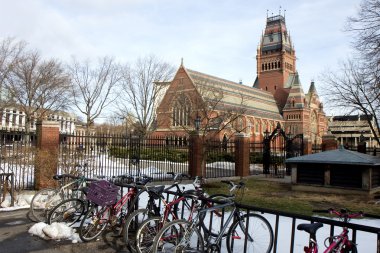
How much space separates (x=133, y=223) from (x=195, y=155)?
10.7 metres

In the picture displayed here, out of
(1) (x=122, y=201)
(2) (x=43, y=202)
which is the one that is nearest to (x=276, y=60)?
(2) (x=43, y=202)

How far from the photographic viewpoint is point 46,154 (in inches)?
446

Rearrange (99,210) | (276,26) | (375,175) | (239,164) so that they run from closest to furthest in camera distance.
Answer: (99,210) → (375,175) → (239,164) → (276,26)

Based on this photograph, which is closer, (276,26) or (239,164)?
(239,164)

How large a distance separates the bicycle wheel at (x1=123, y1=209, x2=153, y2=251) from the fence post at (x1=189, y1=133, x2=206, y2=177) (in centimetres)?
1052

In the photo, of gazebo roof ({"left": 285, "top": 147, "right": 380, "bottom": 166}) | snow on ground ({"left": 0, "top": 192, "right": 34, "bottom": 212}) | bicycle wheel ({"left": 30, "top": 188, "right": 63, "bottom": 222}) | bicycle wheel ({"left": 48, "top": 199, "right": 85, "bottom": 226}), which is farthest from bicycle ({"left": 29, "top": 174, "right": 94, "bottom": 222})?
gazebo roof ({"left": 285, "top": 147, "right": 380, "bottom": 166})

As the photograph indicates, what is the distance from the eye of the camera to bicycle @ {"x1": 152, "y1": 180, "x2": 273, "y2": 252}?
468 centimetres

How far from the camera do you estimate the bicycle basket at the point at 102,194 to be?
600 centimetres

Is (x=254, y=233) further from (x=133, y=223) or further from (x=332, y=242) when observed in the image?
(x=133, y=223)

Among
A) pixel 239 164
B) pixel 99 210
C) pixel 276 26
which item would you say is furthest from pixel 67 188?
pixel 276 26

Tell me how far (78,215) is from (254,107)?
7277 cm

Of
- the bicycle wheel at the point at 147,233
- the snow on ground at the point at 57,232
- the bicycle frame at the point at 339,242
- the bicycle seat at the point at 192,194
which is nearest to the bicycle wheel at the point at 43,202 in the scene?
the snow on ground at the point at 57,232

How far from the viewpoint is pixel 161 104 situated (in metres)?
43.7

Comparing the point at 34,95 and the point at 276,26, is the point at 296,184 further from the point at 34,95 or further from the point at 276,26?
the point at 276,26
